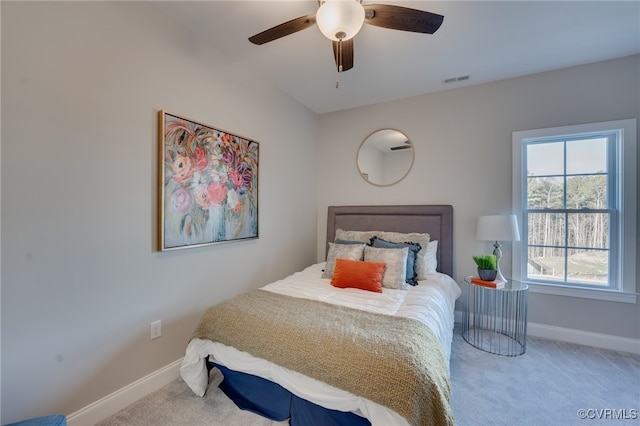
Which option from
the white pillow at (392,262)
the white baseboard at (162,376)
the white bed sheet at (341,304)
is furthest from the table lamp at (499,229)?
the white pillow at (392,262)

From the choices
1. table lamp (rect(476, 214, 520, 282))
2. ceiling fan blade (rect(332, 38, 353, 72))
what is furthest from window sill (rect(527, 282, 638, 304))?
ceiling fan blade (rect(332, 38, 353, 72))

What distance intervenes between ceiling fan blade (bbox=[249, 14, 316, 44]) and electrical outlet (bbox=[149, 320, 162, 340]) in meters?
2.09

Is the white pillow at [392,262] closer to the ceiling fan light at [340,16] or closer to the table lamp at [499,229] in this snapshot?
the table lamp at [499,229]

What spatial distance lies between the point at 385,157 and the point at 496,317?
7.26ft

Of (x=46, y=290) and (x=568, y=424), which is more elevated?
(x=46, y=290)

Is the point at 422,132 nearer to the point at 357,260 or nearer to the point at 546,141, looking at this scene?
the point at 546,141

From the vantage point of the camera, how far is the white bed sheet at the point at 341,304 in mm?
1270

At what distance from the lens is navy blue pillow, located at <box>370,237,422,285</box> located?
2.49m

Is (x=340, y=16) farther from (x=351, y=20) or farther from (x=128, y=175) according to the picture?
(x=128, y=175)

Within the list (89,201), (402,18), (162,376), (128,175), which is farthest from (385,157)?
(162,376)

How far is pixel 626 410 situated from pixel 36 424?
3.24 m

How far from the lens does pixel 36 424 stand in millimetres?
1115

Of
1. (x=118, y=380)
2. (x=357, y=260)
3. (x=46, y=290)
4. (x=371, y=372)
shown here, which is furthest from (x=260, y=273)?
A: (x=371, y=372)

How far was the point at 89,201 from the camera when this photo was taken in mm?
1552
